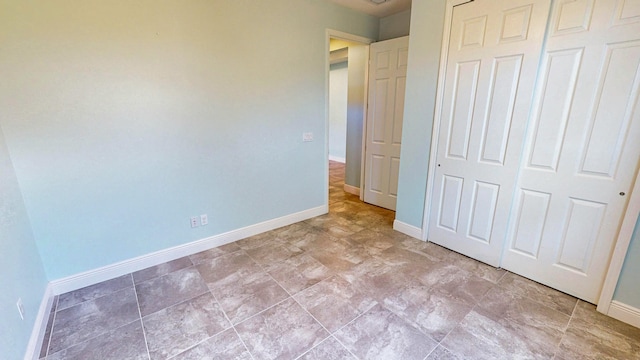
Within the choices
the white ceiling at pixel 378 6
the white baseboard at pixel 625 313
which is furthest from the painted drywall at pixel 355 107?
the white baseboard at pixel 625 313

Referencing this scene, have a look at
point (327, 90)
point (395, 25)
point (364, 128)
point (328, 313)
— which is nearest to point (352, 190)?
point (364, 128)

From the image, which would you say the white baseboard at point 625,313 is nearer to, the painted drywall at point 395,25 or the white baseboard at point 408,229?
the white baseboard at point 408,229

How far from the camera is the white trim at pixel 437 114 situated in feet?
7.87

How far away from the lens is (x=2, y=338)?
1.22 m

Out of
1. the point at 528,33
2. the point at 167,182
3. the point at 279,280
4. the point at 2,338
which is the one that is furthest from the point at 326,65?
the point at 2,338

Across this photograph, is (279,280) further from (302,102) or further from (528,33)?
(528,33)

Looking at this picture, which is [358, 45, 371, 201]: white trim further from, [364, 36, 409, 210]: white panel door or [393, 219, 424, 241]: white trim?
[393, 219, 424, 241]: white trim

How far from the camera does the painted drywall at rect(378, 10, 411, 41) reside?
11.2 ft

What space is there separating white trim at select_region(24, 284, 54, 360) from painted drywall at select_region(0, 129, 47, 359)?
0.04 metres

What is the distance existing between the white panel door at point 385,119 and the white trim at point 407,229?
0.68m

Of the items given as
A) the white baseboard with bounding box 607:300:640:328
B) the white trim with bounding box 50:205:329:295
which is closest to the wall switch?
the white trim with bounding box 50:205:329:295

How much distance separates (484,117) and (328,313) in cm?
207

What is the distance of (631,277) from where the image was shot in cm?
177

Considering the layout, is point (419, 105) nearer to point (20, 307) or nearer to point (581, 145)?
point (581, 145)
